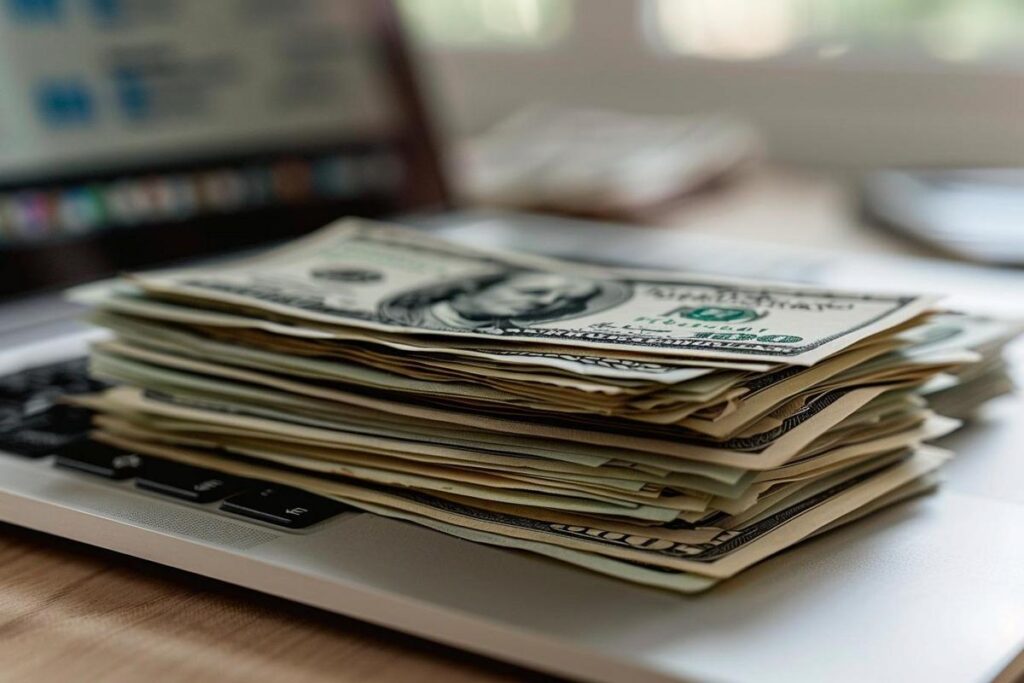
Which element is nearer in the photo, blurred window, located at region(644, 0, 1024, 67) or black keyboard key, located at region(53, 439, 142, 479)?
black keyboard key, located at region(53, 439, 142, 479)

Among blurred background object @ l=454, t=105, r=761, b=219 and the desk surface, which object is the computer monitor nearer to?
blurred background object @ l=454, t=105, r=761, b=219

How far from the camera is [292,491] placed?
47 cm

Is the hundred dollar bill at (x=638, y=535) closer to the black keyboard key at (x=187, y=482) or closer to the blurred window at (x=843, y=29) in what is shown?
the black keyboard key at (x=187, y=482)

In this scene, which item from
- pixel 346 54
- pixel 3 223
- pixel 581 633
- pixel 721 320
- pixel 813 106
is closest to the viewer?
pixel 581 633

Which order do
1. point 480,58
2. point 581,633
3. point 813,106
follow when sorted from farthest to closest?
1. point 480,58
2. point 813,106
3. point 581,633

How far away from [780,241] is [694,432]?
27.8 inches

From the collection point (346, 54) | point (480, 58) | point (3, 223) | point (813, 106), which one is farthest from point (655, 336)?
point (480, 58)

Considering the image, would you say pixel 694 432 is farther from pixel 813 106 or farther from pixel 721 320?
pixel 813 106

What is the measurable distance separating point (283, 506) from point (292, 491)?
0.02 meters

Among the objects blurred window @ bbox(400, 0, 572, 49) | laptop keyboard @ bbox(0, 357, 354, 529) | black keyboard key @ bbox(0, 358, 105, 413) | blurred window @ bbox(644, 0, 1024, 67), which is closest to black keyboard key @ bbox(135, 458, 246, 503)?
laptop keyboard @ bbox(0, 357, 354, 529)

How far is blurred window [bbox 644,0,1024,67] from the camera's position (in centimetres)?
132

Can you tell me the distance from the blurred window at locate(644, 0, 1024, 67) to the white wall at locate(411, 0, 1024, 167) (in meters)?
0.02

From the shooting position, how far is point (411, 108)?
1067 mm

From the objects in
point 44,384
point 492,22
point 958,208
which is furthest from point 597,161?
point 44,384
